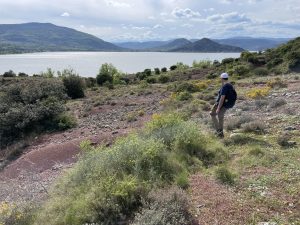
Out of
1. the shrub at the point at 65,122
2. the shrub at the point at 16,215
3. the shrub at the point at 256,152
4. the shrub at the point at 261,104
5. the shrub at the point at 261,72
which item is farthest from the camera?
the shrub at the point at 261,72

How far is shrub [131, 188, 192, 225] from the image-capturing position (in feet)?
17.0

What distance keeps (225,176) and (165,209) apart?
1.94 m

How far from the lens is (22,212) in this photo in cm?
686

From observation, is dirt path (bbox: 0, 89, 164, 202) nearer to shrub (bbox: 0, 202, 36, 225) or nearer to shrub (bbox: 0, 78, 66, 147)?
shrub (bbox: 0, 202, 36, 225)

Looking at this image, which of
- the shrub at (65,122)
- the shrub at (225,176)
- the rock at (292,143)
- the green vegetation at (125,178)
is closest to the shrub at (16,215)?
the green vegetation at (125,178)

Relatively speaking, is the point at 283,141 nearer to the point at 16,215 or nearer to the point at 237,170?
the point at 237,170

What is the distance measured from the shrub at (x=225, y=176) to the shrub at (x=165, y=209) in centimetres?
125

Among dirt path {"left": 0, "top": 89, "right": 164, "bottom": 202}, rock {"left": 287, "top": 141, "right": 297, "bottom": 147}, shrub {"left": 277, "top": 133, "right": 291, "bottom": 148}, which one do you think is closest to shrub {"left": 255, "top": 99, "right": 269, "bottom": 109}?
dirt path {"left": 0, "top": 89, "right": 164, "bottom": 202}

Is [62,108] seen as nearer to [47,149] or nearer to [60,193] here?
[47,149]

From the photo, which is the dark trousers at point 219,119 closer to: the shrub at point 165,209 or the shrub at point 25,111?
the shrub at point 165,209

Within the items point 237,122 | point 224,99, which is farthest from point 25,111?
point 224,99

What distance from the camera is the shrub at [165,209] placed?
5.18 meters

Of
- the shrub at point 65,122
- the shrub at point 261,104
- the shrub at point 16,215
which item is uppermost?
the shrub at point 261,104

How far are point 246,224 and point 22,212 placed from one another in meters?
4.05
